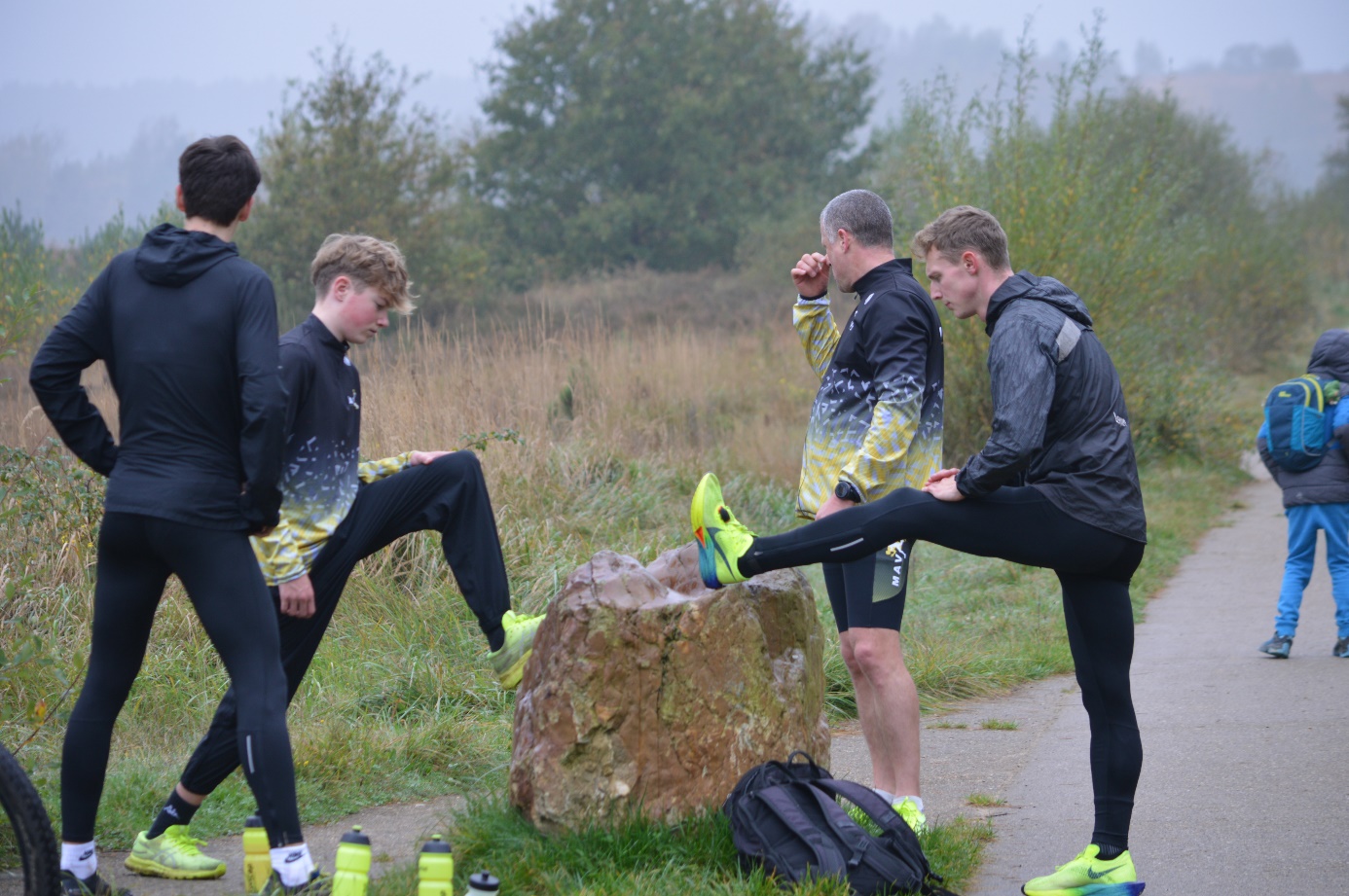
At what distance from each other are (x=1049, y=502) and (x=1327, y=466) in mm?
4291

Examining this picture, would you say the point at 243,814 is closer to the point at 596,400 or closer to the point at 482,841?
the point at 482,841

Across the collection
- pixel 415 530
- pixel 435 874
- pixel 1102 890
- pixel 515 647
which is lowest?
pixel 1102 890

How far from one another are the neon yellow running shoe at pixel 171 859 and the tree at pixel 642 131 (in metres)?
26.5

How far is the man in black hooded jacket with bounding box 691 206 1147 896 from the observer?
3.38m

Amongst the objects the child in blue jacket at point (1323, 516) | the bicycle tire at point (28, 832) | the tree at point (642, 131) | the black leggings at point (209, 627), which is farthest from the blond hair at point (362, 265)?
the tree at point (642, 131)

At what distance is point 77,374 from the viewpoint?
11.0 ft

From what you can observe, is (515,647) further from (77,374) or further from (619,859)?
(77,374)

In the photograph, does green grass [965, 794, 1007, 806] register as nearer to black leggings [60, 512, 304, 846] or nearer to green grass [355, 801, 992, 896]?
green grass [355, 801, 992, 896]

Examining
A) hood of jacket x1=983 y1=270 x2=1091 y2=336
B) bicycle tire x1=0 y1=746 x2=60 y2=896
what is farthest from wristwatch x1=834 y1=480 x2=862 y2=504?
bicycle tire x1=0 y1=746 x2=60 y2=896

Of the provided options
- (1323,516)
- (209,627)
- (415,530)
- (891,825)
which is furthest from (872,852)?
(1323,516)

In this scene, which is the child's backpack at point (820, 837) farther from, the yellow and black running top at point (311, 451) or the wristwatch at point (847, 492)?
the yellow and black running top at point (311, 451)

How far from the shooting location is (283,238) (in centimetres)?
2209

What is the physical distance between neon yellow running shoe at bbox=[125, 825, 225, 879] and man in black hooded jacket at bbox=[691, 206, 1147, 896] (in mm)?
1944

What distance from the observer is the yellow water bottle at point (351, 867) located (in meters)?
3.08
